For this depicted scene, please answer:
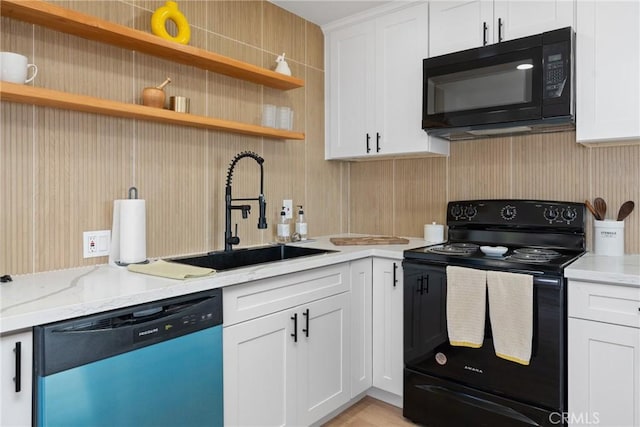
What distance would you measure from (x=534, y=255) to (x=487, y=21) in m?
1.23

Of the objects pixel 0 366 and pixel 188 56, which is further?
pixel 188 56

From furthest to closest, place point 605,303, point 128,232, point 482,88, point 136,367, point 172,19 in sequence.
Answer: point 482,88, point 172,19, point 128,232, point 605,303, point 136,367

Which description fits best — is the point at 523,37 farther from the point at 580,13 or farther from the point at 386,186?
the point at 386,186

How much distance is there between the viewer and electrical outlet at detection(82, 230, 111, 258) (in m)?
1.75

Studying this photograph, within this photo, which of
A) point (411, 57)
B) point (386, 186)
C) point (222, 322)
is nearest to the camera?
point (222, 322)

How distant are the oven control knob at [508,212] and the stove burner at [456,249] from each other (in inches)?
9.0

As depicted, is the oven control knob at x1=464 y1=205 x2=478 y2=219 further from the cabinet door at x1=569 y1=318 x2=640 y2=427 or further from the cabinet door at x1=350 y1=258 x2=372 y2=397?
the cabinet door at x1=569 y1=318 x2=640 y2=427

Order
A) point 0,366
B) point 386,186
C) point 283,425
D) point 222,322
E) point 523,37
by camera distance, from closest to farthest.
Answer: point 0,366, point 222,322, point 283,425, point 523,37, point 386,186

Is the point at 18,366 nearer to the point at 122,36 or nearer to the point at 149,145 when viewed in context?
the point at 149,145

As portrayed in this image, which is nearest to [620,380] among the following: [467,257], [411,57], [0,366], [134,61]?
[467,257]

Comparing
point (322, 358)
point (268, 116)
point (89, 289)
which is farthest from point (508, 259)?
point (89, 289)

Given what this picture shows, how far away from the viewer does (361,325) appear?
233 cm

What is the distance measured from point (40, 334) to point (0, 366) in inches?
4.4

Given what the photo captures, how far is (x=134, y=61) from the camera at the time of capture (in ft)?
6.24
